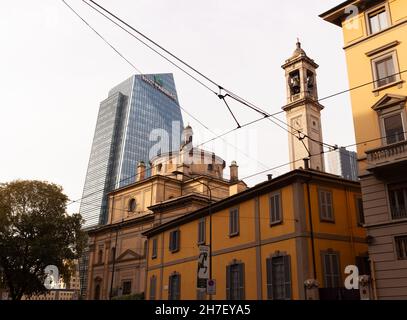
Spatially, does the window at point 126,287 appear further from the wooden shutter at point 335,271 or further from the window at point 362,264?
the wooden shutter at point 335,271

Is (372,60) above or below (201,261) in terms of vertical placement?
above

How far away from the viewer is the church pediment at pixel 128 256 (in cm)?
4733

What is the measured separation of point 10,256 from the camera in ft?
114

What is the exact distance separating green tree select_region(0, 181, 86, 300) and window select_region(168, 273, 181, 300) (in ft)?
39.8

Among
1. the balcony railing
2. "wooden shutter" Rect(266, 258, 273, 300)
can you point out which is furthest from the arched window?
the balcony railing

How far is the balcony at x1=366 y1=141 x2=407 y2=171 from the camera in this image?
17053 millimetres

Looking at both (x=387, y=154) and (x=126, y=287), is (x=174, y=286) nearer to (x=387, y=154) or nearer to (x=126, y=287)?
(x=387, y=154)

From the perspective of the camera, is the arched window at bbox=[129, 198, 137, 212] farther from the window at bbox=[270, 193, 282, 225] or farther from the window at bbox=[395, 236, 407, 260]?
the window at bbox=[395, 236, 407, 260]

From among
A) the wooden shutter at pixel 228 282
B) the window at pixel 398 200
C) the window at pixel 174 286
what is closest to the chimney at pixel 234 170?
the window at pixel 174 286

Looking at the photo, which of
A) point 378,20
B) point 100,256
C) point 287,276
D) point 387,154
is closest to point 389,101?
point 387,154
